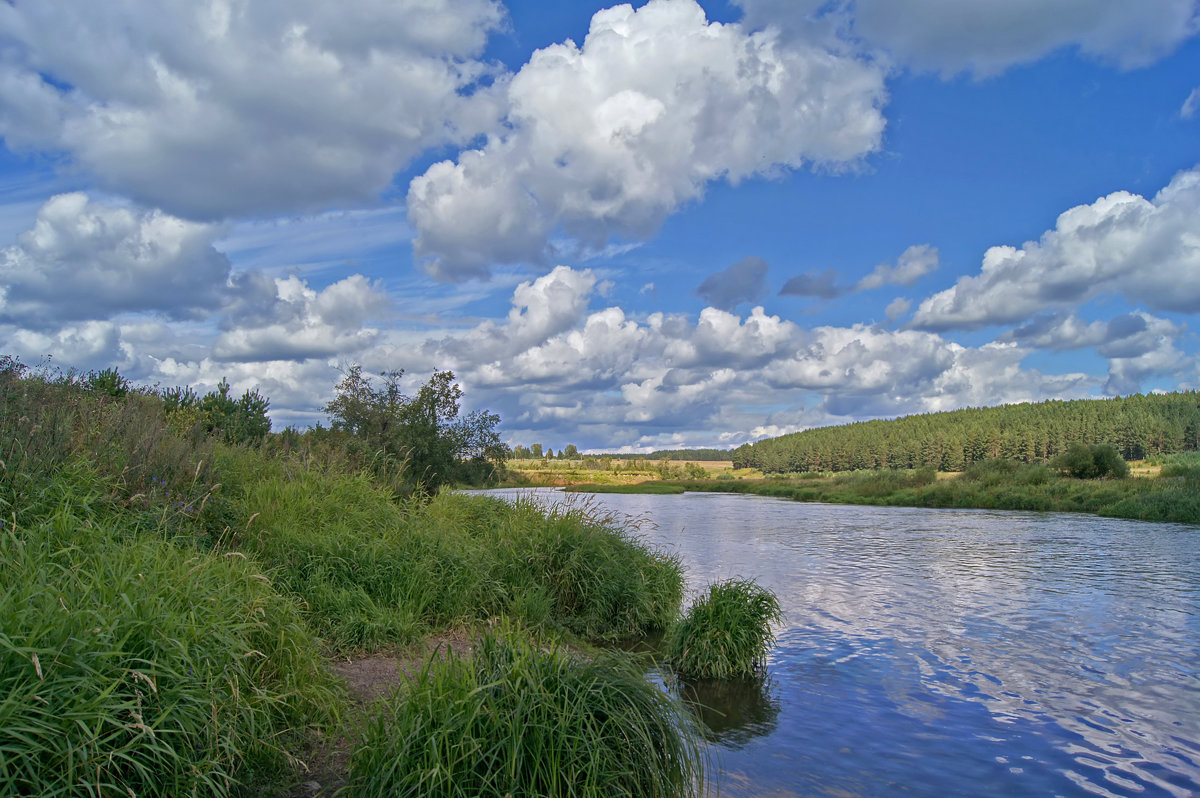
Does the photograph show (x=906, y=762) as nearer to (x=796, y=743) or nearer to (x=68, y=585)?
(x=796, y=743)

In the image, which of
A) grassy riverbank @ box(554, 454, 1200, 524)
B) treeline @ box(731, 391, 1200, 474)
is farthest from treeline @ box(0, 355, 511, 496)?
treeline @ box(731, 391, 1200, 474)

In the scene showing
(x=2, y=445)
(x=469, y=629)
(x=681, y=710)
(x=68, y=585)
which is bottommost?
(x=469, y=629)

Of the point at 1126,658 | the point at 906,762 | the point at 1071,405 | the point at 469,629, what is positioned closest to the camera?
the point at 906,762

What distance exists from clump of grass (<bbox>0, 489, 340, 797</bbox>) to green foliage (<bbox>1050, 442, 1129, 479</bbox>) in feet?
212

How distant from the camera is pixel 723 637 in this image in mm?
10812

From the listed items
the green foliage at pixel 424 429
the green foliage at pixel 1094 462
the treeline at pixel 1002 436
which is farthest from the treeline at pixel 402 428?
the treeline at pixel 1002 436

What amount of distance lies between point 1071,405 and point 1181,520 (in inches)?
4293

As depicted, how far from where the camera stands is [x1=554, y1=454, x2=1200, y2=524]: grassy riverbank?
40.6 meters

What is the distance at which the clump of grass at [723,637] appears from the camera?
10.7m

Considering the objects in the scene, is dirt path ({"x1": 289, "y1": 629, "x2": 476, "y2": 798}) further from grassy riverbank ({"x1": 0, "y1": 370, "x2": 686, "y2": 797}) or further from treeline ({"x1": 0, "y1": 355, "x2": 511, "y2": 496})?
treeline ({"x1": 0, "y1": 355, "x2": 511, "y2": 496})

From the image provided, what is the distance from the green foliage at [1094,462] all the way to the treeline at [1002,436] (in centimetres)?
2673

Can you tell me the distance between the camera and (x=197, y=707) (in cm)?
458

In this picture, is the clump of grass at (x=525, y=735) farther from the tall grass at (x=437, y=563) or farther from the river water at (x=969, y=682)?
the tall grass at (x=437, y=563)

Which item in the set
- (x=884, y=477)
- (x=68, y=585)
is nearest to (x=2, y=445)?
(x=68, y=585)
